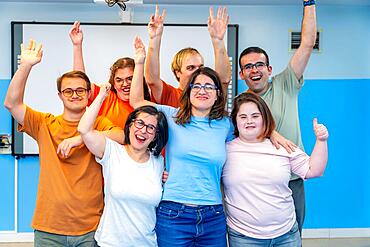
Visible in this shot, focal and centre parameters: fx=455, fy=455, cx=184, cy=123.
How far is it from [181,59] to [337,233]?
9.83 ft

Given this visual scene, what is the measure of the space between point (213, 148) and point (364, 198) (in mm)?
3209

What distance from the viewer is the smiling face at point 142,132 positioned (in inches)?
83.4

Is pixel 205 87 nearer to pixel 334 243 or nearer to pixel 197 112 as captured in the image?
pixel 197 112

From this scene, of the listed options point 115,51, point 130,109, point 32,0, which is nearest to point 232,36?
point 115,51

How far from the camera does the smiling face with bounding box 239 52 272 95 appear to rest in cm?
253

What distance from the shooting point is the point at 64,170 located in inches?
85.3

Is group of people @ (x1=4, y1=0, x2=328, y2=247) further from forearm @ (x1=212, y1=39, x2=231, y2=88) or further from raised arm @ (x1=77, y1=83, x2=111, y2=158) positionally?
forearm @ (x1=212, y1=39, x2=231, y2=88)

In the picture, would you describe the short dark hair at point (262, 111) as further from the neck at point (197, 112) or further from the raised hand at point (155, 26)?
the raised hand at point (155, 26)

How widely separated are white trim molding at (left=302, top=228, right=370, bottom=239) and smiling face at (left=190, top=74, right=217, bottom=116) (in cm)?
298

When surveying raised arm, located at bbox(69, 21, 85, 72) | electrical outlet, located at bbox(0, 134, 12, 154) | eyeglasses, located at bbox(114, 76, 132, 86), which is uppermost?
raised arm, located at bbox(69, 21, 85, 72)

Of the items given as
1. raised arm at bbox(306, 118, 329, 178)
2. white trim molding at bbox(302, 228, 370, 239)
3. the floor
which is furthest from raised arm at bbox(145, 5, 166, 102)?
white trim molding at bbox(302, 228, 370, 239)

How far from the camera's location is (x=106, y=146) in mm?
2107

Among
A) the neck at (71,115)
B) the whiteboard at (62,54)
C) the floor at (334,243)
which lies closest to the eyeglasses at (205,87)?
the neck at (71,115)

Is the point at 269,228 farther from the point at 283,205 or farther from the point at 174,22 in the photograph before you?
the point at 174,22
